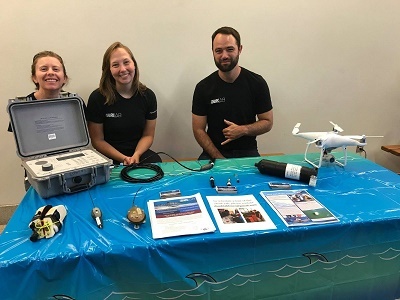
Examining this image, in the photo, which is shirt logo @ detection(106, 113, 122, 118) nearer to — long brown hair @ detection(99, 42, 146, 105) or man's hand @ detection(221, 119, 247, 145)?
long brown hair @ detection(99, 42, 146, 105)

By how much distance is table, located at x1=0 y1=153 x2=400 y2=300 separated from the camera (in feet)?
3.17

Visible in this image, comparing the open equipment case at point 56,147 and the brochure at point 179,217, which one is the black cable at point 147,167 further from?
Answer: the brochure at point 179,217

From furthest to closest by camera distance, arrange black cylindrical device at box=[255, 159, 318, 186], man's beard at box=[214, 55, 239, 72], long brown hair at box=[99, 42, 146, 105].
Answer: man's beard at box=[214, 55, 239, 72] → long brown hair at box=[99, 42, 146, 105] → black cylindrical device at box=[255, 159, 318, 186]

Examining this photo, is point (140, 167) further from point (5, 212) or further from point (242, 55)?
point (5, 212)

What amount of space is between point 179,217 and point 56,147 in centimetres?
74

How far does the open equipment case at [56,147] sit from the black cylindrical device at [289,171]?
2.36 feet

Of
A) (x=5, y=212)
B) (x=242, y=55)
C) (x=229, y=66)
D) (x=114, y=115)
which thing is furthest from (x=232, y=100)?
(x=5, y=212)

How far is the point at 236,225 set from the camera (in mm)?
1083

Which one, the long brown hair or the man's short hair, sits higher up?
the man's short hair

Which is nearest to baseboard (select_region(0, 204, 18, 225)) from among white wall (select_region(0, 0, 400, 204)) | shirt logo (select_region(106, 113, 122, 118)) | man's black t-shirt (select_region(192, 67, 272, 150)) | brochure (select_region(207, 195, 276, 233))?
white wall (select_region(0, 0, 400, 204))

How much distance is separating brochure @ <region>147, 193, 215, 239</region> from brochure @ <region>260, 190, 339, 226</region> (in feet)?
0.90

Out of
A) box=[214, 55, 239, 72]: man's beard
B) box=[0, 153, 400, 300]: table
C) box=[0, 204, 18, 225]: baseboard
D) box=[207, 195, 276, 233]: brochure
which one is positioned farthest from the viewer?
box=[0, 204, 18, 225]: baseboard

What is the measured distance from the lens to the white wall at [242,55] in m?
2.00

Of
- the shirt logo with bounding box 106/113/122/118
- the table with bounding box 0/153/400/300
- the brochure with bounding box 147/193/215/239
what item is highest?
the shirt logo with bounding box 106/113/122/118
